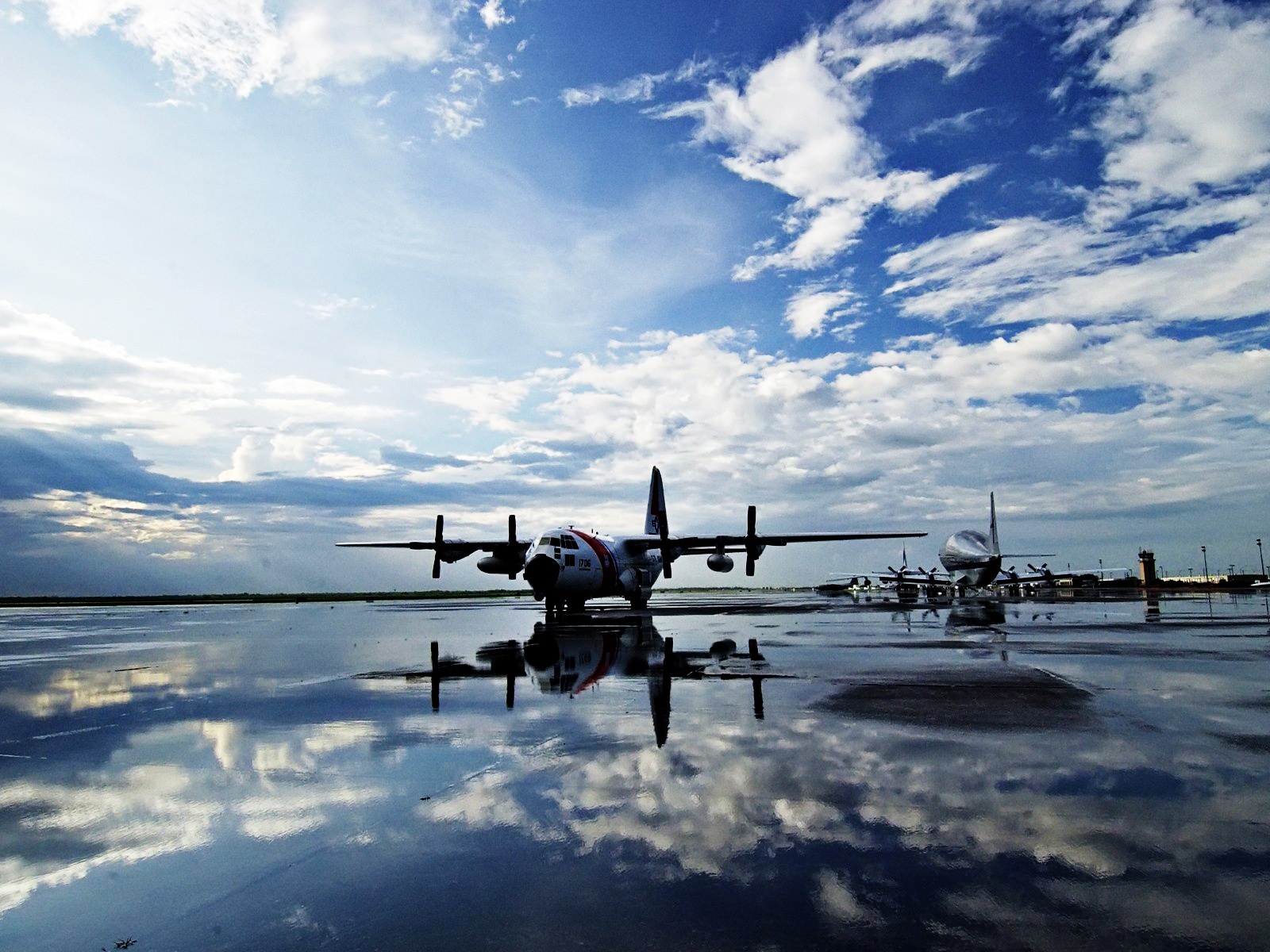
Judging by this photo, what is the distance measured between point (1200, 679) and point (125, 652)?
76.8 ft

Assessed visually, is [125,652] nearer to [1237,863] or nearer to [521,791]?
[521,791]

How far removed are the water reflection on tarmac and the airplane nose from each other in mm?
17581

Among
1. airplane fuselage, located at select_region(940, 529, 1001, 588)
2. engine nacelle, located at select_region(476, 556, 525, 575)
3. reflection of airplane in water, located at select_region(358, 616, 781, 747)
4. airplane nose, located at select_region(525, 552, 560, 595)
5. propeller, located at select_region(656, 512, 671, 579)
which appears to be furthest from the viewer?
airplane fuselage, located at select_region(940, 529, 1001, 588)

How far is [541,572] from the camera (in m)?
29.1

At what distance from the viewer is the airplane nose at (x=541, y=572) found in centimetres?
2912

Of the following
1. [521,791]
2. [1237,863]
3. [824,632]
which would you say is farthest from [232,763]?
[824,632]

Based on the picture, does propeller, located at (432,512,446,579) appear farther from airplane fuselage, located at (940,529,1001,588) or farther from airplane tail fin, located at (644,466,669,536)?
airplane fuselage, located at (940,529,1001,588)

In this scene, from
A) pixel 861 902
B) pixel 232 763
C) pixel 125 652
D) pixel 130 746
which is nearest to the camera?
pixel 861 902

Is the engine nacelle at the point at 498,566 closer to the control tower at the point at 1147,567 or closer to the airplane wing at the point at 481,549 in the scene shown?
the airplane wing at the point at 481,549

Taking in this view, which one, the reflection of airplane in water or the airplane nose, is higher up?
the airplane nose

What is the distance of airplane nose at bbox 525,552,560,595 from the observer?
29.1 m

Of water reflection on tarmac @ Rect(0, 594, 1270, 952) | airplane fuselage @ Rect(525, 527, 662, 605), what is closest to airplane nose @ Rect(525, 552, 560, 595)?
airplane fuselage @ Rect(525, 527, 662, 605)

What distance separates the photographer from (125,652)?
1872 cm

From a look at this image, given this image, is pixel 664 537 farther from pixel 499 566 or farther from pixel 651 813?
pixel 651 813
